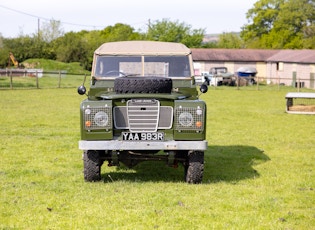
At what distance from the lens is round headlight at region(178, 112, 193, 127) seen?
8.97 metres

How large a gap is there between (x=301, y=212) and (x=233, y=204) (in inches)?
34.0

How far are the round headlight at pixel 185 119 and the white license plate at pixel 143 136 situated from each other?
34 centimetres

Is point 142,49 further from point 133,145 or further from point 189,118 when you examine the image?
point 133,145

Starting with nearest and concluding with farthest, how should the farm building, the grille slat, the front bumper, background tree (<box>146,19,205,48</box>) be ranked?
the front bumper
the grille slat
the farm building
background tree (<box>146,19,205,48</box>)

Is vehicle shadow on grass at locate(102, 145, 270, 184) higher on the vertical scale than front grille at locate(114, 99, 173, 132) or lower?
lower

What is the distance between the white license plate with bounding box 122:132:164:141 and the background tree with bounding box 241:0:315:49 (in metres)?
75.7

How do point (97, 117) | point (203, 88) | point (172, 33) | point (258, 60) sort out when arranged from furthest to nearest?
point (172, 33), point (258, 60), point (203, 88), point (97, 117)

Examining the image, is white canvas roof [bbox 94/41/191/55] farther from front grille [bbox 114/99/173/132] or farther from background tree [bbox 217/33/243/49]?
background tree [bbox 217/33/243/49]

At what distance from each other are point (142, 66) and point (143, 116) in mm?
1845

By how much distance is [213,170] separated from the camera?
10.9 meters

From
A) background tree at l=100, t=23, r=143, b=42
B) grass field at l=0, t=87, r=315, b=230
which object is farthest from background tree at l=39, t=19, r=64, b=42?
grass field at l=0, t=87, r=315, b=230

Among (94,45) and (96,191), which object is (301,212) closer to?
(96,191)

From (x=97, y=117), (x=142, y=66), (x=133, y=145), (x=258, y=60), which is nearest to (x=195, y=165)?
(x=133, y=145)

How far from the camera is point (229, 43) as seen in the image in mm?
99812
